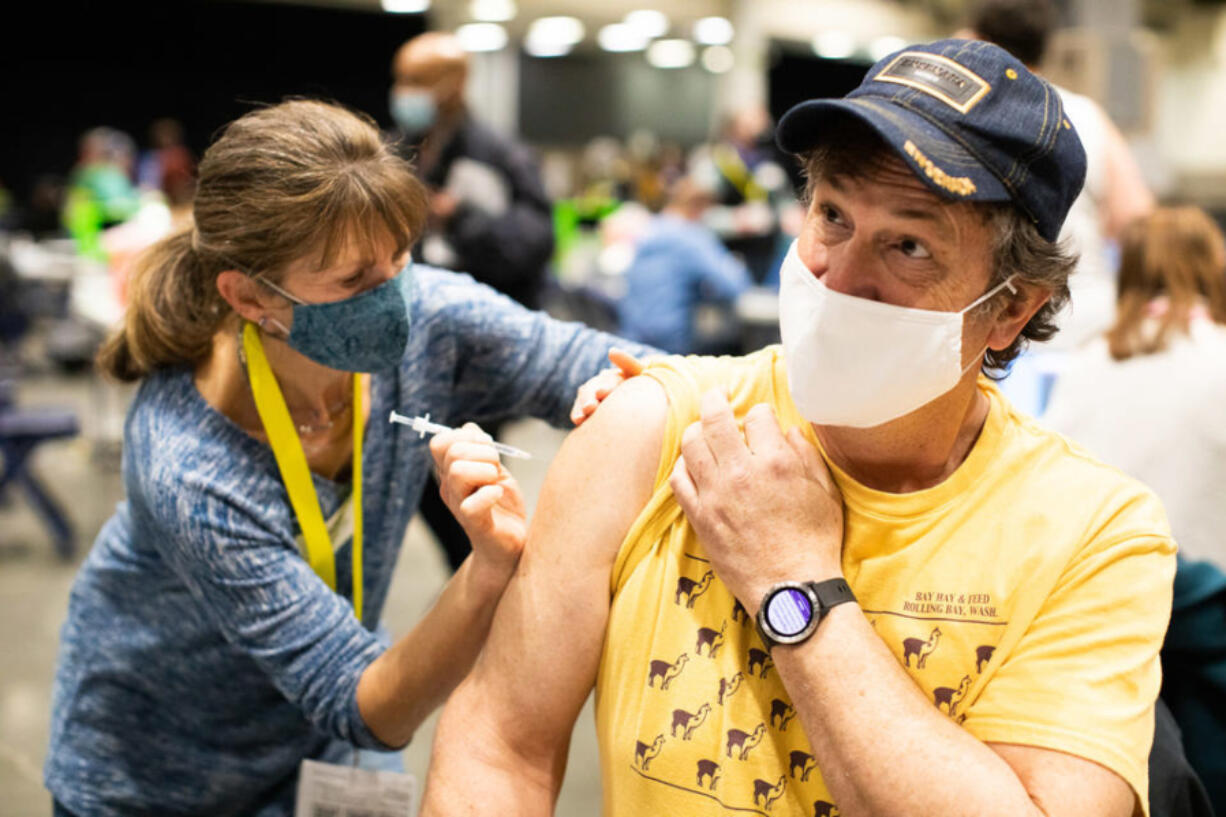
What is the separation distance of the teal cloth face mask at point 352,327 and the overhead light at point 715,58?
18.6 m

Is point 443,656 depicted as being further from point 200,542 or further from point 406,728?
point 200,542

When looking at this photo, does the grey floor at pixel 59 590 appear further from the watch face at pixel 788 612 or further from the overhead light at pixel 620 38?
the overhead light at pixel 620 38

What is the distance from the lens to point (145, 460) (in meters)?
1.48

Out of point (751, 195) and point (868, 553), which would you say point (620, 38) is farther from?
point (868, 553)

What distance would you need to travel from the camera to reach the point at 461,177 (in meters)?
3.82

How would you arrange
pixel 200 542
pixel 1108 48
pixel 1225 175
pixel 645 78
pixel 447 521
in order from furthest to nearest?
1. pixel 645 78
2. pixel 1225 175
3. pixel 1108 48
4. pixel 447 521
5. pixel 200 542

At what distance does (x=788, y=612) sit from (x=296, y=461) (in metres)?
0.75

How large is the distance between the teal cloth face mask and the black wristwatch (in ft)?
2.35

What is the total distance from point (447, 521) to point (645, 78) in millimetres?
17778

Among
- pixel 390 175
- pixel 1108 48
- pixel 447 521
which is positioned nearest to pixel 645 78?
pixel 1108 48

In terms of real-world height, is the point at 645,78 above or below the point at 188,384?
below

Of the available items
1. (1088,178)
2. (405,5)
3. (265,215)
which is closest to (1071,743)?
(265,215)

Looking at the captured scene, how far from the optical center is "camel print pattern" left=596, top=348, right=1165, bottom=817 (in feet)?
3.58

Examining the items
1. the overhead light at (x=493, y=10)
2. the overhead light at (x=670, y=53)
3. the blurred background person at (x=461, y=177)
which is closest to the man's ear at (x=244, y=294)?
the blurred background person at (x=461, y=177)
